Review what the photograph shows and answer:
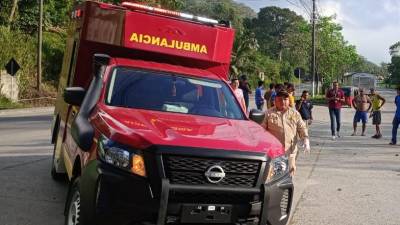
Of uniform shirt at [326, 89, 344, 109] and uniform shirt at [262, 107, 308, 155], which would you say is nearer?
uniform shirt at [262, 107, 308, 155]

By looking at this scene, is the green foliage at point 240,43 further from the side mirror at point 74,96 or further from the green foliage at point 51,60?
the side mirror at point 74,96

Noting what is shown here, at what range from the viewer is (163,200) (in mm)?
4449

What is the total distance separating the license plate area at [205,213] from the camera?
4555mm

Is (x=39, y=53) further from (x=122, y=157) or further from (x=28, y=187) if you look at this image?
(x=122, y=157)

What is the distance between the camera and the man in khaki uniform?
7586 mm

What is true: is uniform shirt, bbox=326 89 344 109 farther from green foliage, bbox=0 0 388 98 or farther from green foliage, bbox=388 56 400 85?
green foliage, bbox=388 56 400 85

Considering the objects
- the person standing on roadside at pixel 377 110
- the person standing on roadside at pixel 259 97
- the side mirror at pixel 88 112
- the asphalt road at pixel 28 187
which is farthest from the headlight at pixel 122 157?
the person standing on roadside at pixel 377 110

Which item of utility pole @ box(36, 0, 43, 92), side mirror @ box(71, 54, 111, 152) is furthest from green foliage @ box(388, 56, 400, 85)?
side mirror @ box(71, 54, 111, 152)

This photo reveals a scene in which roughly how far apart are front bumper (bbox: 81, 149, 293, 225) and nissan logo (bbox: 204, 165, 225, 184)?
0.07 metres

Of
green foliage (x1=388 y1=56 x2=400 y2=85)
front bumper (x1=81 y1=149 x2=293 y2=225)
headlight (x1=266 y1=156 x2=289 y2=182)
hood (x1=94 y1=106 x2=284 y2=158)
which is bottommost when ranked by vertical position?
front bumper (x1=81 y1=149 x2=293 y2=225)

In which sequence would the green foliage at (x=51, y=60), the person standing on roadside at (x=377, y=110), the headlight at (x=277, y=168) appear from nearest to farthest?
the headlight at (x=277, y=168)
the person standing on roadside at (x=377, y=110)
the green foliage at (x=51, y=60)

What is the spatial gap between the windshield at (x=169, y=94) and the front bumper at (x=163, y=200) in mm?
1376

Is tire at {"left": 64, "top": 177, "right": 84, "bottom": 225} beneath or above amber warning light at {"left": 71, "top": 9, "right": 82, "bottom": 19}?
beneath

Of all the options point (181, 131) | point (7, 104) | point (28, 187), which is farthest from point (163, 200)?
point (7, 104)
